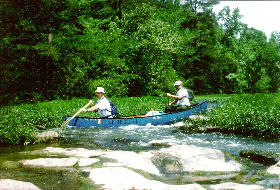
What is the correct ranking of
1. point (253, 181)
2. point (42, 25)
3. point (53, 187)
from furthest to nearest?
point (42, 25)
point (253, 181)
point (53, 187)

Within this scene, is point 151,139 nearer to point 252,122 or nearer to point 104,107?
point 252,122

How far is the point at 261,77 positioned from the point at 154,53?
2361cm

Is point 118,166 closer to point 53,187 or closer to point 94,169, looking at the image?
point 94,169

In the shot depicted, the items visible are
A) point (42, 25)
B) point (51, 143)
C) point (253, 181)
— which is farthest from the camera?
point (42, 25)

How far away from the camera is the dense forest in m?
22.7

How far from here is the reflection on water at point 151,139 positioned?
10179 mm

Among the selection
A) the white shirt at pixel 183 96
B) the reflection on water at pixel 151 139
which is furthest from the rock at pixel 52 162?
the white shirt at pixel 183 96

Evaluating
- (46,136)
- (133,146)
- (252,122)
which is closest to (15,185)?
(133,146)

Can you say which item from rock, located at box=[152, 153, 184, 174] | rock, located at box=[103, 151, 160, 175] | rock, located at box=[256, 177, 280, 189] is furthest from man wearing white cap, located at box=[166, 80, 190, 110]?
rock, located at box=[256, 177, 280, 189]

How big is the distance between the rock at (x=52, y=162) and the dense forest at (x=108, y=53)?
1532 cm

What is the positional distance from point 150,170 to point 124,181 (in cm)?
105

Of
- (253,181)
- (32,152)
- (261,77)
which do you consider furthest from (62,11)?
(261,77)

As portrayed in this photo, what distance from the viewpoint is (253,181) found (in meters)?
6.43

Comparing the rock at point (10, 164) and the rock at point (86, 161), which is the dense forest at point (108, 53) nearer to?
the rock at point (10, 164)
